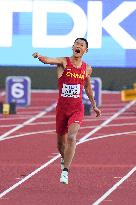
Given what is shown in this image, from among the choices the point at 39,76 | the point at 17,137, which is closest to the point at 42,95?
the point at 39,76

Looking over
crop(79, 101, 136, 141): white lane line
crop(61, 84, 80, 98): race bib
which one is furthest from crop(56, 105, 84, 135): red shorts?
crop(79, 101, 136, 141): white lane line

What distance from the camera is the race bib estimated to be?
12047mm

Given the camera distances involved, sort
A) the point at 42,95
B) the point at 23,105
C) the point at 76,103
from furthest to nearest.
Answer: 1. the point at 42,95
2. the point at 23,105
3. the point at 76,103

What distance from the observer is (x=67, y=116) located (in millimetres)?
12258

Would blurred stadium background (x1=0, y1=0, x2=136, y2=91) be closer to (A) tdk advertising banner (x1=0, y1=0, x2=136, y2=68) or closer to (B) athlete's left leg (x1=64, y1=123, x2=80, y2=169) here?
(A) tdk advertising banner (x1=0, y1=0, x2=136, y2=68)

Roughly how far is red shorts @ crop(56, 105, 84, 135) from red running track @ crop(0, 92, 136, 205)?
0.62 m

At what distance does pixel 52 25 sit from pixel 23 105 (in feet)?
11.3

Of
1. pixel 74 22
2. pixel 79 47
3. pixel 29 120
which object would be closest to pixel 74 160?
pixel 79 47

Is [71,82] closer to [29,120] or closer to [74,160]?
[74,160]

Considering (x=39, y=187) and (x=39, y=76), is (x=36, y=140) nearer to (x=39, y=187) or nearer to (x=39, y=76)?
(x=39, y=187)

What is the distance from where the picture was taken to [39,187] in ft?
38.8

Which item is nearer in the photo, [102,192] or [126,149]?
[102,192]

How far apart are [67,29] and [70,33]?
142 mm

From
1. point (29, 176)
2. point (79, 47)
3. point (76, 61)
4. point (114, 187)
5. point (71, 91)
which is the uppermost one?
point (79, 47)
